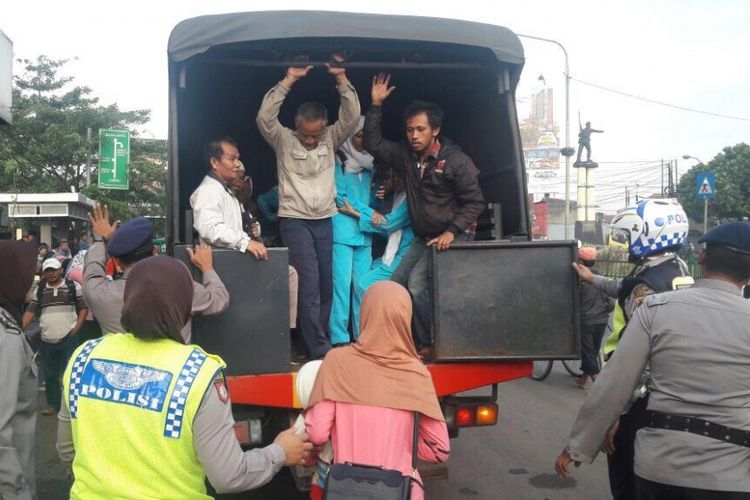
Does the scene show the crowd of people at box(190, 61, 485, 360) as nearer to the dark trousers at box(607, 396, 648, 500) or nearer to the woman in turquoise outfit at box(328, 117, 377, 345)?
the woman in turquoise outfit at box(328, 117, 377, 345)

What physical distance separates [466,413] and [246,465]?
1933 millimetres

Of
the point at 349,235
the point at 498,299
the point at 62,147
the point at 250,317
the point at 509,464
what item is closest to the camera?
the point at 250,317

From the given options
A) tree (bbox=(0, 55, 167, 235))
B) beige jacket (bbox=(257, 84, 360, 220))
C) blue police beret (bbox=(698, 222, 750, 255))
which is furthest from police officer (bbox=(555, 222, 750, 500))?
tree (bbox=(0, 55, 167, 235))

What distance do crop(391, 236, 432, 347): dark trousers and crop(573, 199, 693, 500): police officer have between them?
0.96 metres

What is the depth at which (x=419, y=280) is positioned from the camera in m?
3.77

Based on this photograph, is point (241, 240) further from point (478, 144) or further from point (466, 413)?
point (478, 144)

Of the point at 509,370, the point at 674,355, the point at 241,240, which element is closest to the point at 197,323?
the point at 241,240

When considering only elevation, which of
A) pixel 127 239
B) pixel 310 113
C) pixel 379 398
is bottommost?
pixel 379 398

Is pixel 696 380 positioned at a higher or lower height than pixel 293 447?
higher

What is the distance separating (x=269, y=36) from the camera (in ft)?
11.3

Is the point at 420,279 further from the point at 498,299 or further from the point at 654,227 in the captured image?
the point at 654,227

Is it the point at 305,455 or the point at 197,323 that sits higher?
the point at 197,323

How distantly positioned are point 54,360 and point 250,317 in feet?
13.8

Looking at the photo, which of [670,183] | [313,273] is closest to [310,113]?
[313,273]
